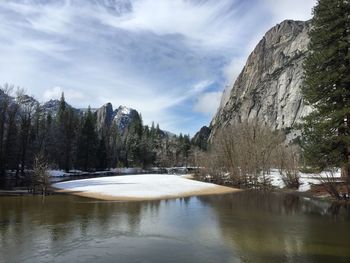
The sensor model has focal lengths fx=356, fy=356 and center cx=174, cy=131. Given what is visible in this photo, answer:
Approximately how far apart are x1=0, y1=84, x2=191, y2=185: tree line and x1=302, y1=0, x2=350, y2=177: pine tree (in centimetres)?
4561

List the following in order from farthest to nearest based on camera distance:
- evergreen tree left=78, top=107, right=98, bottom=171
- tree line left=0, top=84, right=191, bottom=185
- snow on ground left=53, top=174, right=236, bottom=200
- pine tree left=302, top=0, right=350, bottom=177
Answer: evergreen tree left=78, top=107, right=98, bottom=171 → tree line left=0, top=84, right=191, bottom=185 → snow on ground left=53, top=174, right=236, bottom=200 → pine tree left=302, top=0, right=350, bottom=177

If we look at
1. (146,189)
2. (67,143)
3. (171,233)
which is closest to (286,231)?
(171,233)

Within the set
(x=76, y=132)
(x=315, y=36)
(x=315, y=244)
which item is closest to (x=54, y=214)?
(x=315, y=244)

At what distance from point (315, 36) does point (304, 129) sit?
29.9 feet

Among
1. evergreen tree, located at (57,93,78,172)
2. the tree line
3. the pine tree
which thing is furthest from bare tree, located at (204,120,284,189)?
evergreen tree, located at (57,93,78,172)

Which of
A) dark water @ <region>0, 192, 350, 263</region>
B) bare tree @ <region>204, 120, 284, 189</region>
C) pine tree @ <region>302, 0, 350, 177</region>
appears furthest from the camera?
bare tree @ <region>204, 120, 284, 189</region>

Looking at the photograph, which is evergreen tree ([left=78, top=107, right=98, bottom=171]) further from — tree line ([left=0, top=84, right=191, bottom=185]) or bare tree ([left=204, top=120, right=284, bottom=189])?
bare tree ([left=204, top=120, right=284, bottom=189])

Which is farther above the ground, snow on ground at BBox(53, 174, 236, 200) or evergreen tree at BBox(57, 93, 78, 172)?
evergreen tree at BBox(57, 93, 78, 172)

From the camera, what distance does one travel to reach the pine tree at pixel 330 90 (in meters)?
31.5

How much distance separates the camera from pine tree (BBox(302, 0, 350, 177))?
1239 inches

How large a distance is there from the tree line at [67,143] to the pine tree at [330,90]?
45.6 m

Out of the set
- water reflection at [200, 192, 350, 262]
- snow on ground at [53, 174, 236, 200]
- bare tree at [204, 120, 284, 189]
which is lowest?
water reflection at [200, 192, 350, 262]

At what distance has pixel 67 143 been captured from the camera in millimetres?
Result: 91000

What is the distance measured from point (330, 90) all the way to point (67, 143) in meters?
71.9
